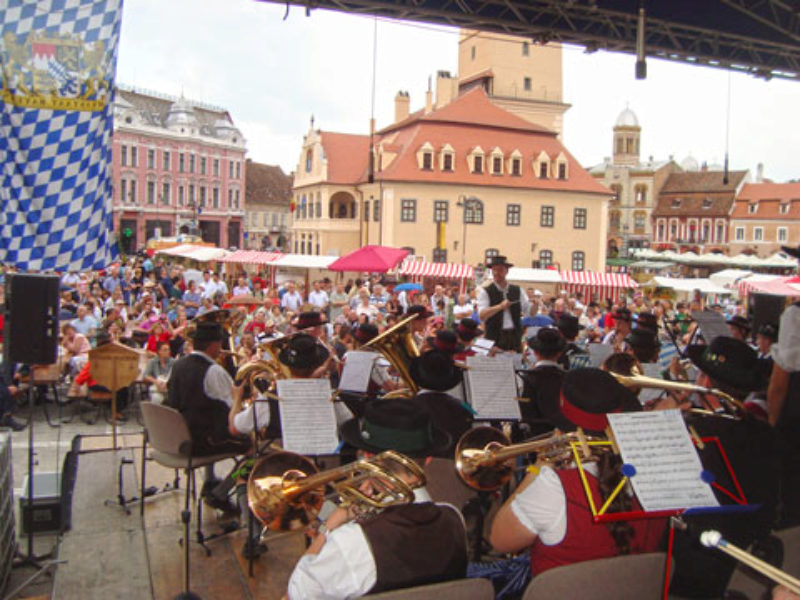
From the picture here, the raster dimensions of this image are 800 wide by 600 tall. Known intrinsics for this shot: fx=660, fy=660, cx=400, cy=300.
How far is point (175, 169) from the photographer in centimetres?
6141

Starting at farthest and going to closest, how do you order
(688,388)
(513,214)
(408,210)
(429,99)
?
1. (429,99)
2. (513,214)
3. (408,210)
4. (688,388)

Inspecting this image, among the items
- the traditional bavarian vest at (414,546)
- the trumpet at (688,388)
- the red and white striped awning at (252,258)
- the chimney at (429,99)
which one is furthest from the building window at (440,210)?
the traditional bavarian vest at (414,546)

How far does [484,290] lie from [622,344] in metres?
1.81

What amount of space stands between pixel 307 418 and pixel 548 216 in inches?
1650

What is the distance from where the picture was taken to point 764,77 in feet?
31.6

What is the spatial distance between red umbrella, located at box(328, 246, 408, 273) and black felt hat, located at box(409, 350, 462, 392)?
1197 cm

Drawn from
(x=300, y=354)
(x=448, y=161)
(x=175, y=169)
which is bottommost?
(x=300, y=354)

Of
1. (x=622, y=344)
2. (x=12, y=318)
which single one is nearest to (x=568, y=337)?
(x=622, y=344)

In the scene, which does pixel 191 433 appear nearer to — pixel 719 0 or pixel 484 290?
pixel 484 290

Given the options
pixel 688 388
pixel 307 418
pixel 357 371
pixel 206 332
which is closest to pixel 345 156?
pixel 357 371

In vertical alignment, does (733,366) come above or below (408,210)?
below

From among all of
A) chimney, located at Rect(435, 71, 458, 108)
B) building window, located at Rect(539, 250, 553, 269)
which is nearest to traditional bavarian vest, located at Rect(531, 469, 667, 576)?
building window, located at Rect(539, 250, 553, 269)

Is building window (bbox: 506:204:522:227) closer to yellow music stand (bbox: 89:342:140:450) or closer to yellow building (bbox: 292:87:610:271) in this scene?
yellow building (bbox: 292:87:610:271)

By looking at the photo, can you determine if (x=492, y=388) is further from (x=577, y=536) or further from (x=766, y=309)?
(x=766, y=309)
